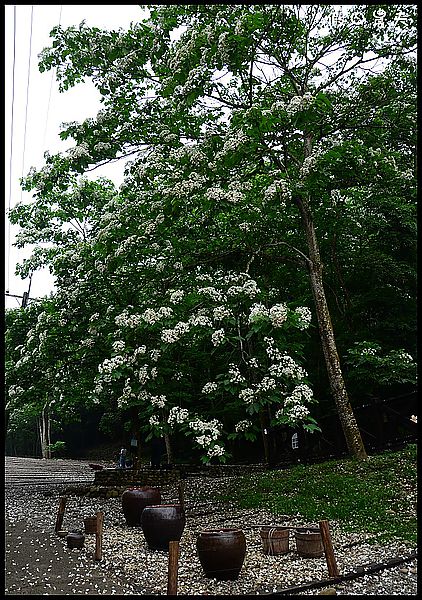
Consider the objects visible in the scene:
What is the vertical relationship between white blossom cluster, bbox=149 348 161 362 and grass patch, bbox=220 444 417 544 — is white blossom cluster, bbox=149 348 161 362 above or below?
above

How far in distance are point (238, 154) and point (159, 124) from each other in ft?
9.90

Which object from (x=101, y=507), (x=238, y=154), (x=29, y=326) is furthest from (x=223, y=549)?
(x=29, y=326)

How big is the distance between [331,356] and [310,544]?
15.2ft

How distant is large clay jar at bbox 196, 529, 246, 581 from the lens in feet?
18.8

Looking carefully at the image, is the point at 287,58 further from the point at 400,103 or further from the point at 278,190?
the point at 278,190

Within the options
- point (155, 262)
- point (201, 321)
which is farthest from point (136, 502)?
point (155, 262)

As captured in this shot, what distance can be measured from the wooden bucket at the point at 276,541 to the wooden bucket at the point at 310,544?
22cm

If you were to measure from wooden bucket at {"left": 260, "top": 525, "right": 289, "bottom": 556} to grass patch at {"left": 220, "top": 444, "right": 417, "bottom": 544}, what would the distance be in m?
1.18

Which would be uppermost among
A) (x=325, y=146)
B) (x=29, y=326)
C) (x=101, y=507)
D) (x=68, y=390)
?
(x=325, y=146)

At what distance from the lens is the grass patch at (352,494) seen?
7590 millimetres

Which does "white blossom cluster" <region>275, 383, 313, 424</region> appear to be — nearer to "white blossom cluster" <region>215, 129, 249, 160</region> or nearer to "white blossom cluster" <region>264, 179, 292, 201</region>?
"white blossom cluster" <region>264, 179, 292, 201</region>

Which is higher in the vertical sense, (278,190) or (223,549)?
(278,190)

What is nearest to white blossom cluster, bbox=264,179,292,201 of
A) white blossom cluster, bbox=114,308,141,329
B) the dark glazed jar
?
white blossom cluster, bbox=114,308,141,329

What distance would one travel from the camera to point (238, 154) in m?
7.99
